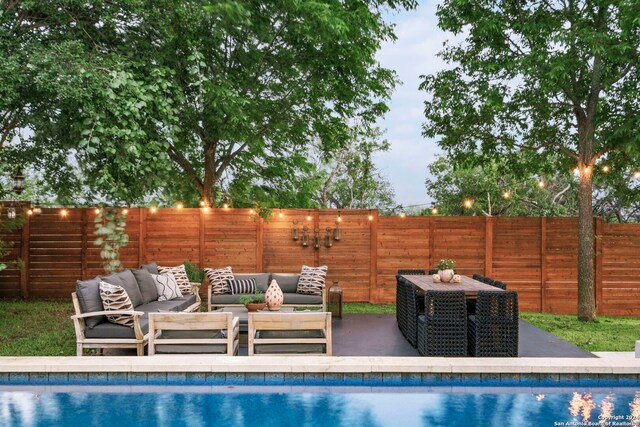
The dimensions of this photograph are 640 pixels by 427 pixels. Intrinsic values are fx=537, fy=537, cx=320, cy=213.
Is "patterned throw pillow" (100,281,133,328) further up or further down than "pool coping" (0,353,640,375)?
further up

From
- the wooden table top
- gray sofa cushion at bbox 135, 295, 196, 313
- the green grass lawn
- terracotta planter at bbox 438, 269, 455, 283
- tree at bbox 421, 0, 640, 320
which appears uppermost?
tree at bbox 421, 0, 640, 320

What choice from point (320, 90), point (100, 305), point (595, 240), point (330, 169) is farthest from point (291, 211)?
point (330, 169)

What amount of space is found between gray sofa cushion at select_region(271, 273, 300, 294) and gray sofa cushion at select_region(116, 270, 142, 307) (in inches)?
106

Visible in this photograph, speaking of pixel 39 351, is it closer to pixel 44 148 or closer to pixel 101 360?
pixel 101 360

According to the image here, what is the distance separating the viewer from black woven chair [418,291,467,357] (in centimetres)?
603

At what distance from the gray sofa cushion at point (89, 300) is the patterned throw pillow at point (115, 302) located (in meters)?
0.08

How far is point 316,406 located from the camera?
488cm

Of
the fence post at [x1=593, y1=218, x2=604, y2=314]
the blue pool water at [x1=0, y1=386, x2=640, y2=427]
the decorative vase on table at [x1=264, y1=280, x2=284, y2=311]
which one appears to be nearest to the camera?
the blue pool water at [x1=0, y1=386, x2=640, y2=427]

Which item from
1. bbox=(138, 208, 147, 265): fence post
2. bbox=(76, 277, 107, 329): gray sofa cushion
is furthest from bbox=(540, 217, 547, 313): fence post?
bbox=(76, 277, 107, 329): gray sofa cushion

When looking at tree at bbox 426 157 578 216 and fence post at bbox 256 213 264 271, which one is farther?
tree at bbox 426 157 578 216

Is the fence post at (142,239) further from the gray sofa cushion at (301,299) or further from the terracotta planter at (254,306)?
the terracotta planter at (254,306)

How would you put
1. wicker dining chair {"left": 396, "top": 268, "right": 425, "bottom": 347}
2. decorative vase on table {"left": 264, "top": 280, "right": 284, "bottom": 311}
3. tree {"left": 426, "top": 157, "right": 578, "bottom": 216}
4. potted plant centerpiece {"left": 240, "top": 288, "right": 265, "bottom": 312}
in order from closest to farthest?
1. wicker dining chair {"left": 396, "top": 268, "right": 425, "bottom": 347}
2. potted plant centerpiece {"left": 240, "top": 288, "right": 265, "bottom": 312}
3. decorative vase on table {"left": 264, "top": 280, "right": 284, "bottom": 311}
4. tree {"left": 426, "top": 157, "right": 578, "bottom": 216}

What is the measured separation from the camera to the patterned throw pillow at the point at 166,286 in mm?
8133

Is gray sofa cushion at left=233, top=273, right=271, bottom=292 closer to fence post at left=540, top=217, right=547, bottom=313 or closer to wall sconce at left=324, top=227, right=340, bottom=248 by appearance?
wall sconce at left=324, top=227, right=340, bottom=248
